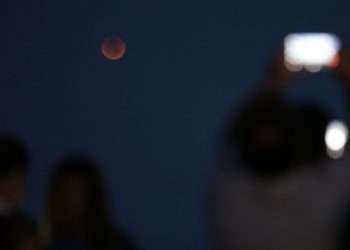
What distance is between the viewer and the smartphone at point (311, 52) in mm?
1698

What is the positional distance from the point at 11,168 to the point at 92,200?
0.29 metres

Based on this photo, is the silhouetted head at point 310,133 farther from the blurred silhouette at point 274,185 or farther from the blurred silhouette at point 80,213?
the blurred silhouette at point 80,213

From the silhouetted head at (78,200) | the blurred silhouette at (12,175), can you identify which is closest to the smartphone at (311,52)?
the silhouetted head at (78,200)

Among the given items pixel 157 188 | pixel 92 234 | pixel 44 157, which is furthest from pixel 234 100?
pixel 92 234

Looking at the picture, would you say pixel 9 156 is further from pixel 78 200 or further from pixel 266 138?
pixel 266 138

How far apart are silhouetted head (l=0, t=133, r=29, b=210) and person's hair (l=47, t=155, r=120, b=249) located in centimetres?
16

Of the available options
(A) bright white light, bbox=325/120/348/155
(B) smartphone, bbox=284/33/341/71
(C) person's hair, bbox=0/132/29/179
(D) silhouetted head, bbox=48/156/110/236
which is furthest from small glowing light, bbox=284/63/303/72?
(C) person's hair, bbox=0/132/29/179

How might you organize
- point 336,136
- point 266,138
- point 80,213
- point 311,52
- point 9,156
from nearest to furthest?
point 266,138, point 311,52, point 336,136, point 80,213, point 9,156

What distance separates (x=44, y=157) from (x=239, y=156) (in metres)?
2.97

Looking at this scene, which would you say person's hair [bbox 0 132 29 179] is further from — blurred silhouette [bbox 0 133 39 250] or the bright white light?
the bright white light

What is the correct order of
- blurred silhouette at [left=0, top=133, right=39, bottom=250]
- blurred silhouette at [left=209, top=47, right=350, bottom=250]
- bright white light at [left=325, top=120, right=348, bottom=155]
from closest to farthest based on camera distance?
1. blurred silhouette at [left=209, top=47, right=350, bottom=250]
2. bright white light at [left=325, top=120, right=348, bottom=155]
3. blurred silhouette at [left=0, top=133, right=39, bottom=250]

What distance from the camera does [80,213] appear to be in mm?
2078

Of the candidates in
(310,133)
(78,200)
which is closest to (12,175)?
(78,200)

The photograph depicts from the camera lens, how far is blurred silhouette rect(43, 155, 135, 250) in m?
2.08
